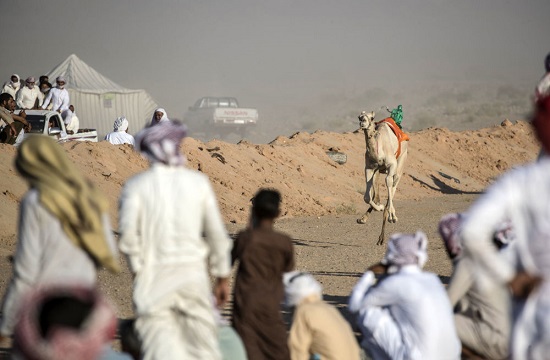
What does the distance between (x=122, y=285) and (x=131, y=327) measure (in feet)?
21.3

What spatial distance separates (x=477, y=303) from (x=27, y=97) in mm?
17960

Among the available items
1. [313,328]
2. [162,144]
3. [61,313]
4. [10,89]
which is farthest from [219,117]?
[61,313]

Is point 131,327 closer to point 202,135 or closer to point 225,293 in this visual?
point 225,293

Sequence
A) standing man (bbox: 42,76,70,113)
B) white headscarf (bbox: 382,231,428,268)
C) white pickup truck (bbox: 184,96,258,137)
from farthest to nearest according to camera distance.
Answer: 1. white pickup truck (bbox: 184,96,258,137)
2. standing man (bbox: 42,76,70,113)
3. white headscarf (bbox: 382,231,428,268)

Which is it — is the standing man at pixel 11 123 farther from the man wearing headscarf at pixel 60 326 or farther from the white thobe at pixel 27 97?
the man wearing headscarf at pixel 60 326

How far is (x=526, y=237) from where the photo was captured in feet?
14.8

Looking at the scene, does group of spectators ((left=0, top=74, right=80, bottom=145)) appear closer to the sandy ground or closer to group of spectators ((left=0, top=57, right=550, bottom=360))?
the sandy ground

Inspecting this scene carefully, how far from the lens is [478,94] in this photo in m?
96.8

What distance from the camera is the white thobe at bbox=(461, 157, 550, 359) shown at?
4.44 meters

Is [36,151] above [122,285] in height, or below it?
above

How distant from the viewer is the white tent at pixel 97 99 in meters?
40.5

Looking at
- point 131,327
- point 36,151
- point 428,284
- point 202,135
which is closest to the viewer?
point 36,151

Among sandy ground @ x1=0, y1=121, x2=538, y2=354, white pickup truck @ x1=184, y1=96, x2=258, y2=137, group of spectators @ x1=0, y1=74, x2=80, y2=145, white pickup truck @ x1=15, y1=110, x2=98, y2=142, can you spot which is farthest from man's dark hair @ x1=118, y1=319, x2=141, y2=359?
white pickup truck @ x1=184, y1=96, x2=258, y2=137

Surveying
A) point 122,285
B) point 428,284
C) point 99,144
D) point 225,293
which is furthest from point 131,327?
point 99,144
